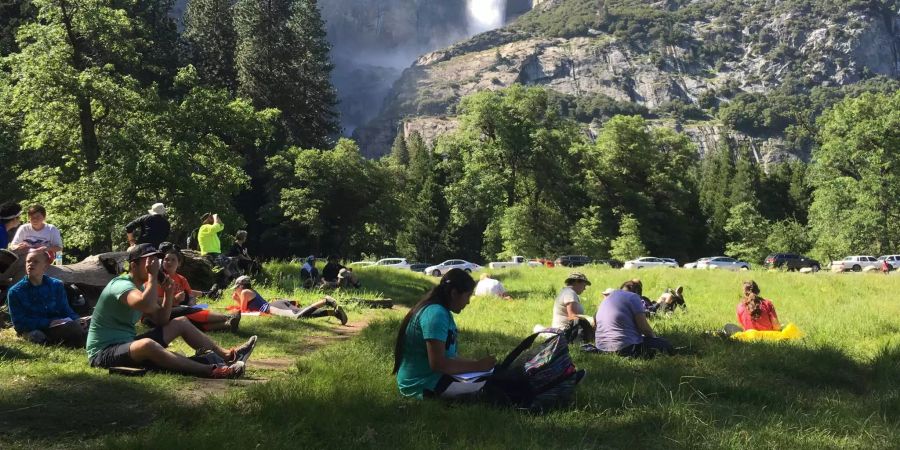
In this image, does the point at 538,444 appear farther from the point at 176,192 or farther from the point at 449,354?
the point at 176,192

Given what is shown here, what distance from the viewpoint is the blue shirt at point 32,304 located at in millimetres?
7129

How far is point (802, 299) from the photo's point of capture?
16.2m

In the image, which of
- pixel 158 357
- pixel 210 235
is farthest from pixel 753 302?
pixel 210 235

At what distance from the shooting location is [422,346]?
17.9 ft

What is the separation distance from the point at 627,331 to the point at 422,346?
3.69m

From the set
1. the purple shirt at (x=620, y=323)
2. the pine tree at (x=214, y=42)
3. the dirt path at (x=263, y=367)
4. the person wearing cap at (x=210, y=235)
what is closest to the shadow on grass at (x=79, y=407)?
the dirt path at (x=263, y=367)

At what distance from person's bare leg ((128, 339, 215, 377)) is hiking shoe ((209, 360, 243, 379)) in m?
0.17

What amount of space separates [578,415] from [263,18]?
49021mm

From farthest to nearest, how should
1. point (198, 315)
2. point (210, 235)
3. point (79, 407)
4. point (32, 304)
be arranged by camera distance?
point (210, 235)
point (198, 315)
point (32, 304)
point (79, 407)

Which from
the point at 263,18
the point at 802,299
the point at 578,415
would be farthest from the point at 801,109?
the point at 578,415

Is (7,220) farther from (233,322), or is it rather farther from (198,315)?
(233,322)

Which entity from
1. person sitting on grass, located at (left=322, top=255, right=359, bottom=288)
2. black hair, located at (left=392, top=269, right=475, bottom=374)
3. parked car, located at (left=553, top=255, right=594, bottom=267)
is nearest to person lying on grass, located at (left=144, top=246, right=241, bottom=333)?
black hair, located at (left=392, top=269, right=475, bottom=374)

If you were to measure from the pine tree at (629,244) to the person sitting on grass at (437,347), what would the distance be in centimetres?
4595

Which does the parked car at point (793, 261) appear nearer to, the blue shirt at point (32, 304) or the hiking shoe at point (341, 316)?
the hiking shoe at point (341, 316)
